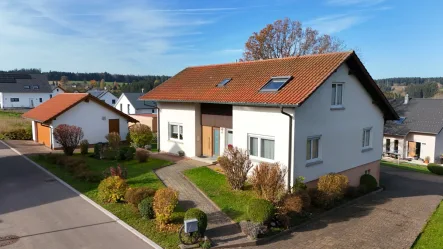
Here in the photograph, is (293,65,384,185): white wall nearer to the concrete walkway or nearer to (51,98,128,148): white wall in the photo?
the concrete walkway

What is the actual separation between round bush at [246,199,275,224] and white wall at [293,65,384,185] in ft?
12.5

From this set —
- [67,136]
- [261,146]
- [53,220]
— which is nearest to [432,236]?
[261,146]

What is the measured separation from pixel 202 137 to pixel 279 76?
6584 millimetres

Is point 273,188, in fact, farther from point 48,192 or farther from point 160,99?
point 160,99

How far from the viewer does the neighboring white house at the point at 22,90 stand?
6981 cm

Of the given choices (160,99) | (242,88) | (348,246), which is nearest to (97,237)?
(348,246)

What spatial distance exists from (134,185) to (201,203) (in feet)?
12.6

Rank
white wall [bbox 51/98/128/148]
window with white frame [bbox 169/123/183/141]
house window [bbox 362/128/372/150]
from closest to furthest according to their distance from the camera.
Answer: house window [bbox 362/128/372/150]
window with white frame [bbox 169/123/183/141]
white wall [bbox 51/98/128/148]

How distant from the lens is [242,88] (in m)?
17.0

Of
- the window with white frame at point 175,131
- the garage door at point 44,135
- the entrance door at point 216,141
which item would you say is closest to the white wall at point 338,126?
the entrance door at point 216,141

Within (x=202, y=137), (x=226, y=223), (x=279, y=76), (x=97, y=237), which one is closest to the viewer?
(x=97, y=237)

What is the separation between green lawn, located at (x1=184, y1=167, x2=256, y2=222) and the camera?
12.1 metres

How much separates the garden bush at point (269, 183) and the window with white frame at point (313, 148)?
2753 mm

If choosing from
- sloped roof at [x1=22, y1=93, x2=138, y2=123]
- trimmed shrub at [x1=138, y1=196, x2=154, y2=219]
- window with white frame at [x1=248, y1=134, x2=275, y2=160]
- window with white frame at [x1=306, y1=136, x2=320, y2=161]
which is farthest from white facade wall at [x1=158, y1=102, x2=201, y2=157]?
trimmed shrub at [x1=138, y1=196, x2=154, y2=219]
